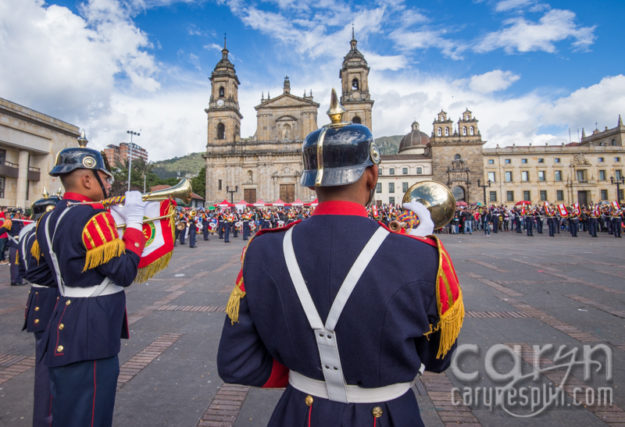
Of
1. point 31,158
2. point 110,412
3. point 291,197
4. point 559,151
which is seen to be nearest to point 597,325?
point 110,412

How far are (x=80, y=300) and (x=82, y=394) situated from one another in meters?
0.56

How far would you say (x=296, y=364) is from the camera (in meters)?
1.23

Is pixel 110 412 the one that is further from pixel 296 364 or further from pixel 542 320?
pixel 542 320

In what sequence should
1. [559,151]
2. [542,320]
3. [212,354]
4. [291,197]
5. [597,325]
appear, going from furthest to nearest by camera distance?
1. [559,151]
2. [291,197]
3. [542,320]
4. [597,325]
5. [212,354]

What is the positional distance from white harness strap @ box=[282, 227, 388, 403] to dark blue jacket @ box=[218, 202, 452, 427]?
0.06 ft

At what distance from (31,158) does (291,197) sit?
92.2 feet

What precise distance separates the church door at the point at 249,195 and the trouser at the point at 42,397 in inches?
1790

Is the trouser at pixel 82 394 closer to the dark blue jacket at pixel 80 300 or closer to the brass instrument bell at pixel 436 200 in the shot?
the dark blue jacket at pixel 80 300

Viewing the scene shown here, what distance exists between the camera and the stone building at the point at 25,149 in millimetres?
24719

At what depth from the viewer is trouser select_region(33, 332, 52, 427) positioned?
2152 millimetres

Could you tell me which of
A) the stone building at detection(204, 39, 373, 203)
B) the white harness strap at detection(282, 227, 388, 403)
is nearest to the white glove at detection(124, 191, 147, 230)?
the white harness strap at detection(282, 227, 388, 403)

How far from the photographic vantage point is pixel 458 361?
356 centimetres

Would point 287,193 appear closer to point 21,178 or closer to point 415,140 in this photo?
point 21,178

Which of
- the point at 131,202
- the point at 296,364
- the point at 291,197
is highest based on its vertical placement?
the point at 291,197
